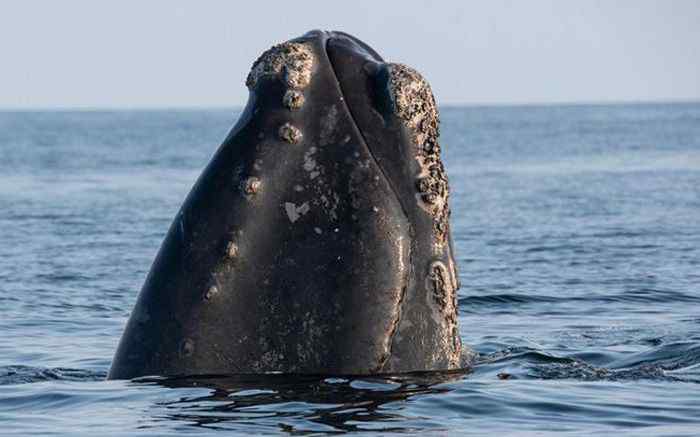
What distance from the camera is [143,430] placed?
8.72 metres

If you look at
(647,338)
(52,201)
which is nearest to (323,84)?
(647,338)

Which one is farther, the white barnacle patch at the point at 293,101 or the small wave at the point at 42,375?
the small wave at the point at 42,375

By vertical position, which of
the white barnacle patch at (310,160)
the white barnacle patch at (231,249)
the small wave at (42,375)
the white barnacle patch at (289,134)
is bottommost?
the small wave at (42,375)

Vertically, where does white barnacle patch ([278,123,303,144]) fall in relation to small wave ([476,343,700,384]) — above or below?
above

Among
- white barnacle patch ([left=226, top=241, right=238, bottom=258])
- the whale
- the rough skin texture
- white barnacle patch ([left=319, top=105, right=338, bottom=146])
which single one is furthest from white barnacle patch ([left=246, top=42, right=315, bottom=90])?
white barnacle patch ([left=226, top=241, right=238, bottom=258])

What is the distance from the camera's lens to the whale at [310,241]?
8445mm

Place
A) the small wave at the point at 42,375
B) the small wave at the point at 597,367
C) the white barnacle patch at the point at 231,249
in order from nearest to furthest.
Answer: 1. the white barnacle patch at the point at 231,249
2. the small wave at the point at 597,367
3. the small wave at the point at 42,375

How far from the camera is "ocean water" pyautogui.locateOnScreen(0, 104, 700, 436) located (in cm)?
886

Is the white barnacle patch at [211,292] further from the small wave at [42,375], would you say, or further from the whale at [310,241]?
the small wave at [42,375]

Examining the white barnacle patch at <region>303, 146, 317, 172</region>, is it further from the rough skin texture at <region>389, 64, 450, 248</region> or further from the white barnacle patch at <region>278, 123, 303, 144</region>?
the rough skin texture at <region>389, 64, 450, 248</region>

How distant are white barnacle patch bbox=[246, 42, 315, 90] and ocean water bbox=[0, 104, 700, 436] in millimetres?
1629

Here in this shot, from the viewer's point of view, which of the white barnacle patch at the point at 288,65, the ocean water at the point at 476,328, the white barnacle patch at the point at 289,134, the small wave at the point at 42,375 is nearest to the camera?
the white barnacle patch at the point at 289,134

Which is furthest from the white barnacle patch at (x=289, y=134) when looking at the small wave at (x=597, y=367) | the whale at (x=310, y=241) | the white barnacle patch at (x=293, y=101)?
the small wave at (x=597, y=367)

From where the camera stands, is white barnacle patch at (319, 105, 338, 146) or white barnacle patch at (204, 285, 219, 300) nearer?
white barnacle patch at (204, 285, 219, 300)
